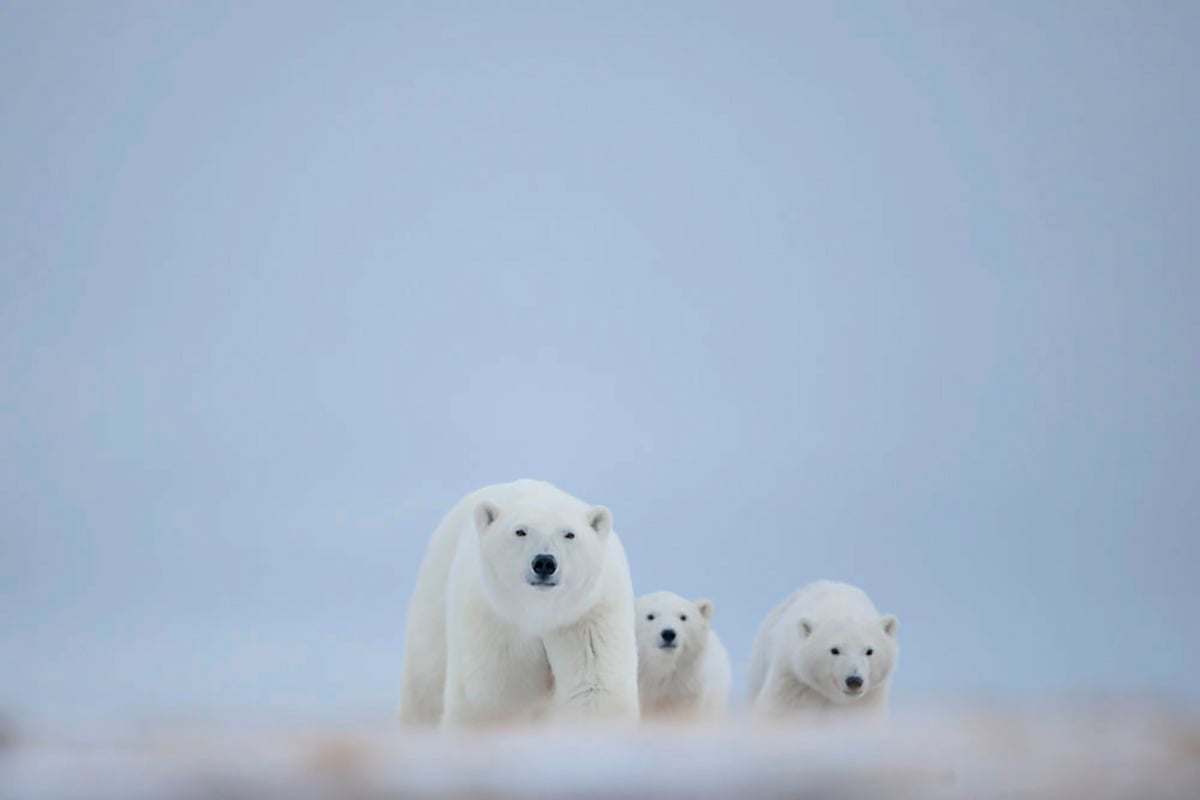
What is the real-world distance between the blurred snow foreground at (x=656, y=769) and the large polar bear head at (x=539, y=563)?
14.1ft

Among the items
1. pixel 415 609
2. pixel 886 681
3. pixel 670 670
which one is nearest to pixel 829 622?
pixel 886 681

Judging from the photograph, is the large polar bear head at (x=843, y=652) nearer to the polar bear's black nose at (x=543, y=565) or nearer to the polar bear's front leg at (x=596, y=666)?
the polar bear's front leg at (x=596, y=666)

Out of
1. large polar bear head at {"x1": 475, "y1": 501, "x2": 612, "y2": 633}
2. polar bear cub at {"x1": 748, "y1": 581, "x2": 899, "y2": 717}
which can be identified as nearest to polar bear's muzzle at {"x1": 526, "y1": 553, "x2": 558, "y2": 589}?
large polar bear head at {"x1": 475, "y1": 501, "x2": 612, "y2": 633}

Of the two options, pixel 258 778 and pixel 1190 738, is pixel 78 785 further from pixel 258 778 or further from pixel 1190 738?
pixel 1190 738

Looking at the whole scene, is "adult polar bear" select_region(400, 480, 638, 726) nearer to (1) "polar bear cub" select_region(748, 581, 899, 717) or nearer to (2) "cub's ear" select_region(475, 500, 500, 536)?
(2) "cub's ear" select_region(475, 500, 500, 536)

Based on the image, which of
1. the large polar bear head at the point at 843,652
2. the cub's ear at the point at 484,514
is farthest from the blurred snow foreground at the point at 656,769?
the large polar bear head at the point at 843,652

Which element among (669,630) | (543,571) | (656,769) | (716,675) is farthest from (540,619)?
(656,769)

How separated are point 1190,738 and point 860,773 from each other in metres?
0.42

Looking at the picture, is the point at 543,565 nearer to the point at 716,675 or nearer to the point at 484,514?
the point at 484,514

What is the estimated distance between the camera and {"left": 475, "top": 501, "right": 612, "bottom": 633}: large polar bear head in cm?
594

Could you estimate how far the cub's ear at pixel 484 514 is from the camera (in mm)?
6219

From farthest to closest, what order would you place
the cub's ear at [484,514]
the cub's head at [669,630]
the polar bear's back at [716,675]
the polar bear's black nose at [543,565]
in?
1. the polar bear's back at [716,675]
2. the cub's head at [669,630]
3. the cub's ear at [484,514]
4. the polar bear's black nose at [543,565]

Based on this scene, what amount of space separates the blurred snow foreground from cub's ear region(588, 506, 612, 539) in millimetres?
4620

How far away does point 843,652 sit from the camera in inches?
314
